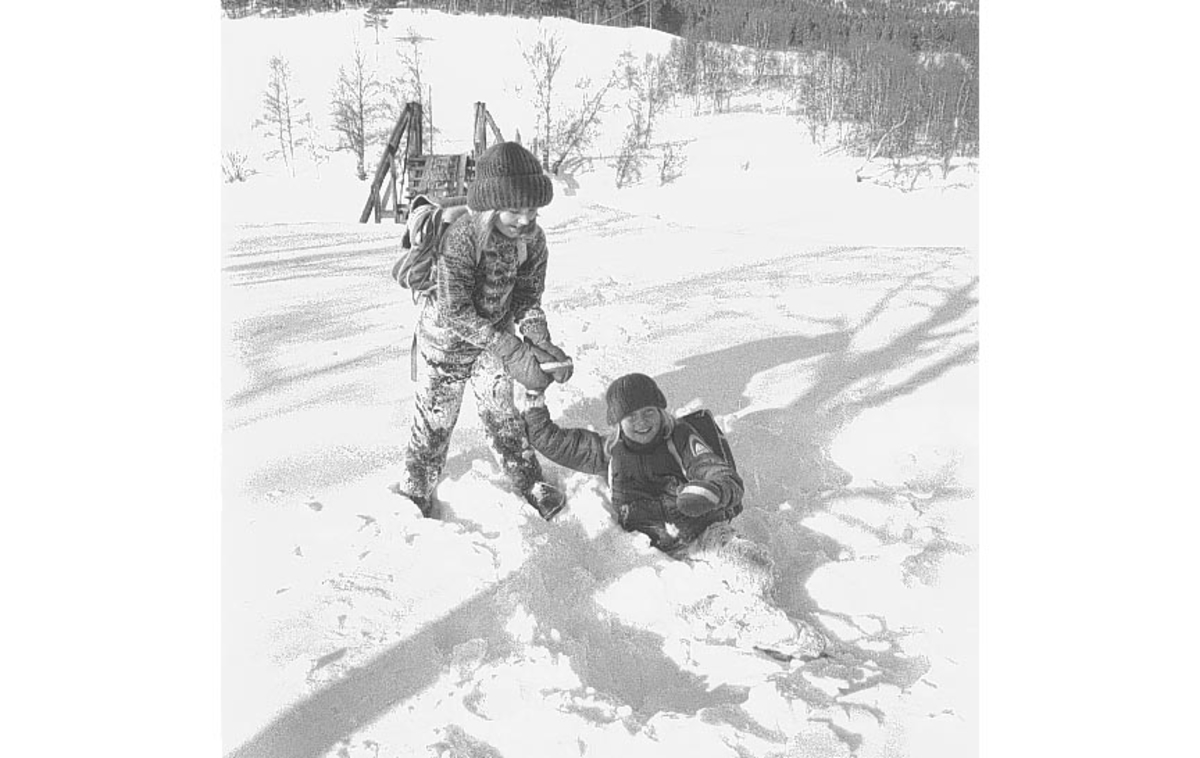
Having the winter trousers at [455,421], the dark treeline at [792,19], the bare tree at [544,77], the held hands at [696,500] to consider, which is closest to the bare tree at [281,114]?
the dark treeline at [792,19]

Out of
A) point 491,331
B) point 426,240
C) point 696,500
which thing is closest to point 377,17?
point 426,240

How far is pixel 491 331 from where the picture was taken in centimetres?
239

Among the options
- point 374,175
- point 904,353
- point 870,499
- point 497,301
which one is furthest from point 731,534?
point 374,175

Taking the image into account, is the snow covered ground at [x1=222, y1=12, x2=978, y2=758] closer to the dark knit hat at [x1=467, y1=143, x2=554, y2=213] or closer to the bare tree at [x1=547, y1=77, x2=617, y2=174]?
the bare tree at [x1=547, y1=77, x2=617, y2=174]

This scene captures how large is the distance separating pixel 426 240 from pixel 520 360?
13.5 inches

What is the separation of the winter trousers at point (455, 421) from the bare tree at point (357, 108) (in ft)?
2.13

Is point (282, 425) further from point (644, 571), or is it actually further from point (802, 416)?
point (802, 416)

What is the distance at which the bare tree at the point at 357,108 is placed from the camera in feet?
9.29

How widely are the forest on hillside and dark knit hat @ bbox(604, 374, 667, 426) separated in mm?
996

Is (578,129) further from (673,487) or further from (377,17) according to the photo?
(673,487)

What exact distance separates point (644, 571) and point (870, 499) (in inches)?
25.6

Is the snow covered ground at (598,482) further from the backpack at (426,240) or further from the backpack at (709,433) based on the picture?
the backpack at (426,240)

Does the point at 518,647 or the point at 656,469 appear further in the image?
the point at 656,469

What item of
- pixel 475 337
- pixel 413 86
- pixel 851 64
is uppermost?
pixel 851 64
